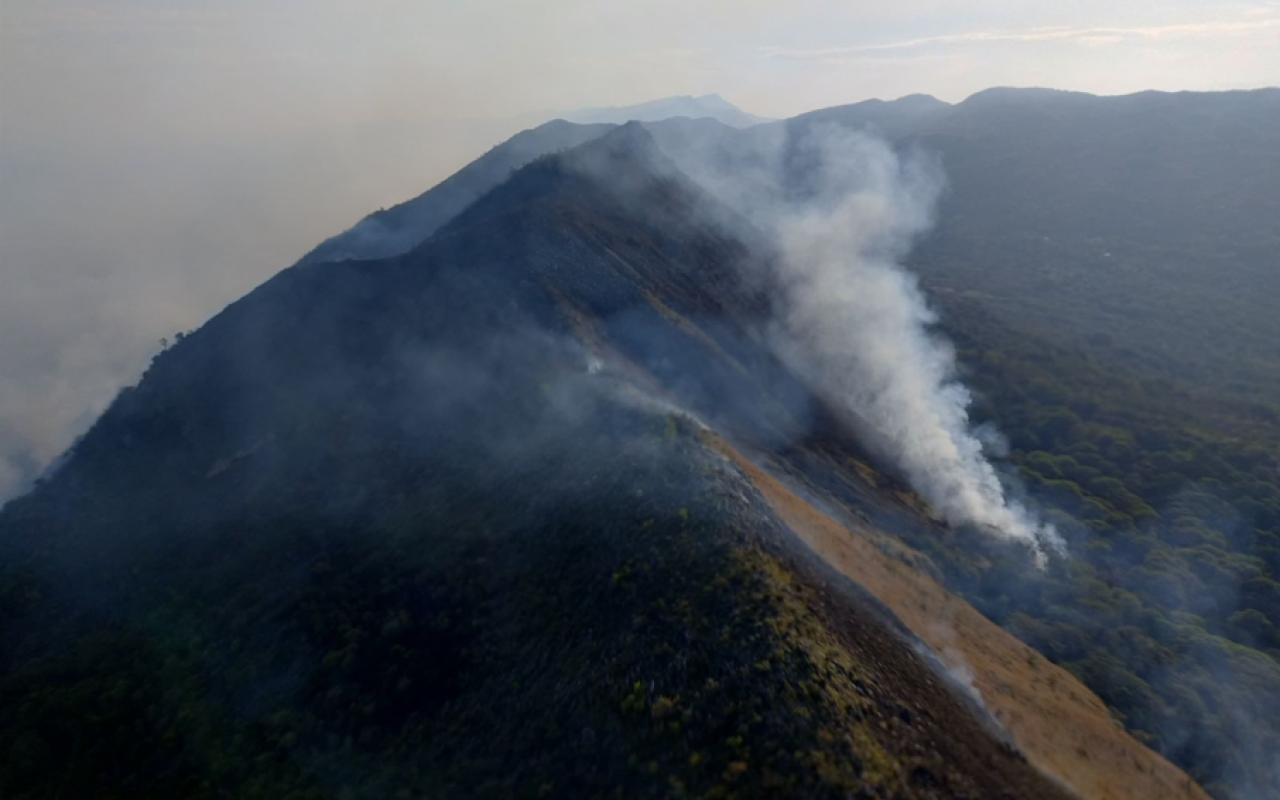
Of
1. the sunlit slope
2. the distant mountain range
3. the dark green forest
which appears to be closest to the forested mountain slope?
the distant mountain range

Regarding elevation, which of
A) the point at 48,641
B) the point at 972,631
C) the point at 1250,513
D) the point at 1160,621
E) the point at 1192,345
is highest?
the point at 48,641

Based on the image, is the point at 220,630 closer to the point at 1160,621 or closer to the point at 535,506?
the point at 535,506

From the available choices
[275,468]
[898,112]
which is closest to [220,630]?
[275,468]

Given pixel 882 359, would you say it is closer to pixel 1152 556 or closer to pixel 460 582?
pixel 1152 556

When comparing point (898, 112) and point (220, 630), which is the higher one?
point (220, 630)

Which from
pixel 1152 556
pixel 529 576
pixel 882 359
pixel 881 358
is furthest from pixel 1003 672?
pixel 881 358
